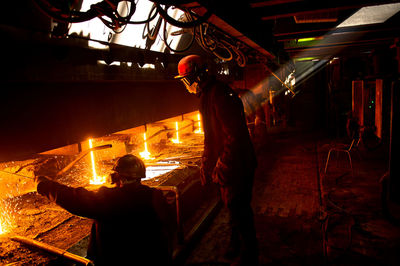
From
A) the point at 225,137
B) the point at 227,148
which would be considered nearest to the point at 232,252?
the point at 227,148

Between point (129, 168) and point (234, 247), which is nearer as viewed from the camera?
point (129, 168)

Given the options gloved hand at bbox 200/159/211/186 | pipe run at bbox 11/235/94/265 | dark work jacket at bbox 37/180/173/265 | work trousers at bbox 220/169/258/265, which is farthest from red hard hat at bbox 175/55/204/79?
pipe run at bbox 11/235/94/265

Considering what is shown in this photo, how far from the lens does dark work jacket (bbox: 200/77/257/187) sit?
3.10m

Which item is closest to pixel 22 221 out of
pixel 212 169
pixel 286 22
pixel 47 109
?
pixel 47 109

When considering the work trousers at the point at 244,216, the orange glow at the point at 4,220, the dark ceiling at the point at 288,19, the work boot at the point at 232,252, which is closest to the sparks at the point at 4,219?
the orange glow at the point at 4,220

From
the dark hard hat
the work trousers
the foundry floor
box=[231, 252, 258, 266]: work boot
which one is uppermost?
the dark hard hat

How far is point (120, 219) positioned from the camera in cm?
218

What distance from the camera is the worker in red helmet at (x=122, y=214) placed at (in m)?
2.14

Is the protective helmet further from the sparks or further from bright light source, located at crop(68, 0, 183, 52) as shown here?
the sparks

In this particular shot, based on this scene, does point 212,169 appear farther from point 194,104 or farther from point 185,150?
point 185,150

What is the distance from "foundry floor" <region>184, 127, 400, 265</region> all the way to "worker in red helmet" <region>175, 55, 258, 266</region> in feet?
2.63

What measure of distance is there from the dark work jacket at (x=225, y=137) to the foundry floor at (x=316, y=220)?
135cm

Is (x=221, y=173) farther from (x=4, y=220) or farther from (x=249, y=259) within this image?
(x=4, y=220)

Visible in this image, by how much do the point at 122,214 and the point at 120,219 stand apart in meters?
0.06
